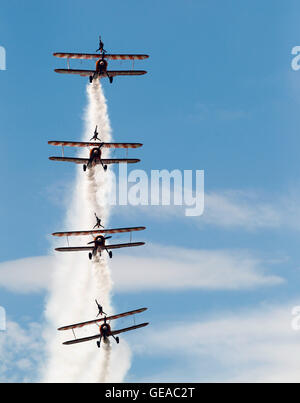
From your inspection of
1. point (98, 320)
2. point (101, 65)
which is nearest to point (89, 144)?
point (101, 65)

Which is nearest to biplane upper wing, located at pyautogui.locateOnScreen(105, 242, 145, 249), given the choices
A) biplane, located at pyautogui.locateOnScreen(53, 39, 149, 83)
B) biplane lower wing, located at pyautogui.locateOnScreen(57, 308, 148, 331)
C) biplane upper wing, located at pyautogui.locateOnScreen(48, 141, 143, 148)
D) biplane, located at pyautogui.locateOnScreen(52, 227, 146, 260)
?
biplane, located at pyautogui.locateOnScreen(52, 227, 146, 260)

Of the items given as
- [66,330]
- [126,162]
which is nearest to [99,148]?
[126,162]

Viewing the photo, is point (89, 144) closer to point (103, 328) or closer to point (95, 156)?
point (95, 156)

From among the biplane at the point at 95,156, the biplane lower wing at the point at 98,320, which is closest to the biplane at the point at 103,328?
the biplane lower wing at the point at 98,320

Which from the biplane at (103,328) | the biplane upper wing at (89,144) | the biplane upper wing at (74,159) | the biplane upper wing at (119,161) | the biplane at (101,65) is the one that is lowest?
the biplane at (103,328)

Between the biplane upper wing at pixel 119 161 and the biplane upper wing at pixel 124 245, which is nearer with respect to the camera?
the biplane upper wing at pixel 124 245

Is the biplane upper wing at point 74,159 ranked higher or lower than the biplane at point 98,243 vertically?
higher

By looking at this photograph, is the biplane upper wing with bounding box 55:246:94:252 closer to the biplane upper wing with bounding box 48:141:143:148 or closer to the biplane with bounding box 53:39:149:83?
the biplane upper wing with bounding box 48:141:143:148

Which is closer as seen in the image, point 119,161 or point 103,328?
point 103,328

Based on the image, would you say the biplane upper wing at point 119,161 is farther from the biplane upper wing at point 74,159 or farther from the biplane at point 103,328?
the biplane at point 103,328

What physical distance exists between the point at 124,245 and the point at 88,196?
1057cm

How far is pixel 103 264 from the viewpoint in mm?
137250
